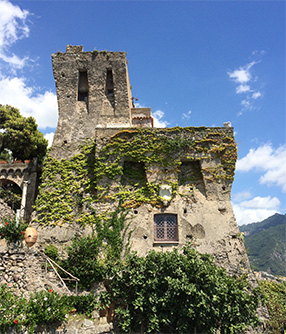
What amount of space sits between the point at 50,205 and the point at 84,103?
7422mm

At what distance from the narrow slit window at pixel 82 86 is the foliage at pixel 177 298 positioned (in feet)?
41.2

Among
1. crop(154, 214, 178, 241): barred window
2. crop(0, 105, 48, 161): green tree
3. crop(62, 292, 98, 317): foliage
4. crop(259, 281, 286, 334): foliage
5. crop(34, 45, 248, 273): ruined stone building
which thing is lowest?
crop(259, 281, 286, 334): foliage

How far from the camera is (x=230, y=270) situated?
14805mm

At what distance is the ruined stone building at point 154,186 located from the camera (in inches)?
608

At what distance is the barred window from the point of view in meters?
15.6

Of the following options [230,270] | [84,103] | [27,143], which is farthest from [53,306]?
[27,143]

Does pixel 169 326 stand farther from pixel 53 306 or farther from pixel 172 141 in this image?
pixel 172 141

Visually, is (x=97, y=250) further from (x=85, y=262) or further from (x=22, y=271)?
(x=22, y=271)

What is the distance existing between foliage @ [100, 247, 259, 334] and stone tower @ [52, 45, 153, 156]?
10.5 metres

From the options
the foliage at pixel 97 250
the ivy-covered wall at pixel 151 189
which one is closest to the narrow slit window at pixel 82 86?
the ivy-covered wall at pixel 151 189

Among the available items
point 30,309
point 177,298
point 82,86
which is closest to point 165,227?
point 177,298

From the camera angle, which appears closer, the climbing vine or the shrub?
the shrub

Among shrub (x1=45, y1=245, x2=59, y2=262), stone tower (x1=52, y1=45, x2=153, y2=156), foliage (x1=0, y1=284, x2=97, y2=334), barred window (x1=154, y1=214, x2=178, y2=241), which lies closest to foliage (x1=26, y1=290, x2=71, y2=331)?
foliage (x1=0, y1=284, x2=97, y2=334)

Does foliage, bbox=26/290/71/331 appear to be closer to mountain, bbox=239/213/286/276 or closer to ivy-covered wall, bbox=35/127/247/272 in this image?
ivy-covered wall, bbox=35/127/247/272
